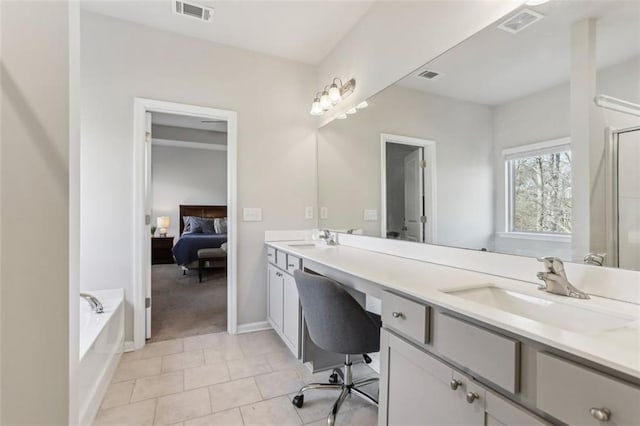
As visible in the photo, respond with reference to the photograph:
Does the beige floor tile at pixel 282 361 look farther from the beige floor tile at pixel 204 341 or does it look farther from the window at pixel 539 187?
the window at pixel 539 187

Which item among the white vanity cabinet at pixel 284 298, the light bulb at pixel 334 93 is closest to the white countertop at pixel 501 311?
the white vanity cabinet at pixel 284 298

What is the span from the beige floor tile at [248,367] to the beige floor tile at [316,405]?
1.28 ft

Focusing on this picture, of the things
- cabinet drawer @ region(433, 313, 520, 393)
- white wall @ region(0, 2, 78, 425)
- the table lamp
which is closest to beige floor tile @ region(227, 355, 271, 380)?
white wall @ region(0, 2, 78, 425)

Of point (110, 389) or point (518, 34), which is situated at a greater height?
point (518, 34)

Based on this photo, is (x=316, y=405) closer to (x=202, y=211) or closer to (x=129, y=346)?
(x=129, y=346)

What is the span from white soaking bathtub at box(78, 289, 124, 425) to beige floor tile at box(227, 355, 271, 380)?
30.4 inches

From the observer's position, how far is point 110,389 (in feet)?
6.23

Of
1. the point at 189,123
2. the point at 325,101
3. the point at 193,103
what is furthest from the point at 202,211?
the point at 325,101

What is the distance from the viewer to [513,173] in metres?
1.36

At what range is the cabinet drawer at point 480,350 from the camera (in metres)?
0.77

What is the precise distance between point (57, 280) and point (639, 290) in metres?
1.82

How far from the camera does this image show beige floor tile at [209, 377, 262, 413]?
1745mm

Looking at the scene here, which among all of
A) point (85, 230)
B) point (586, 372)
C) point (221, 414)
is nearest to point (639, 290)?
point (586, 372)

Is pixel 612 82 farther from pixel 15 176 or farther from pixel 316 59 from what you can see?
pixel 316 59
